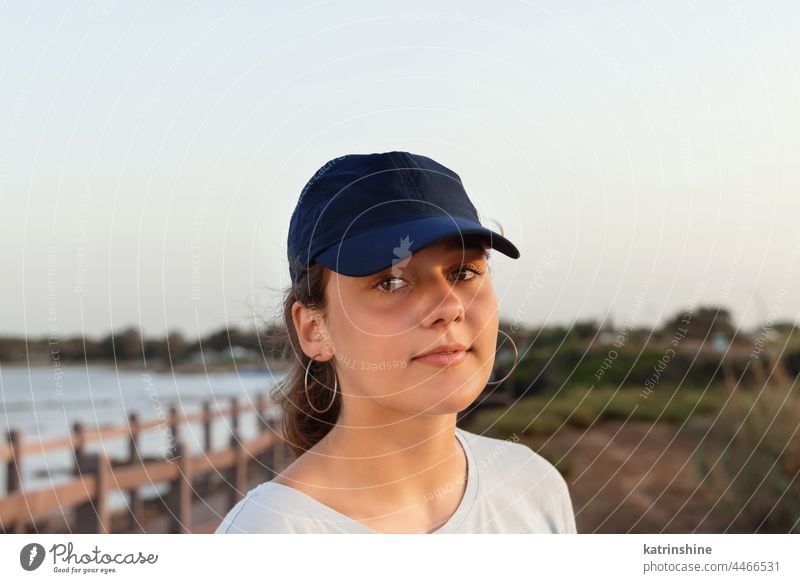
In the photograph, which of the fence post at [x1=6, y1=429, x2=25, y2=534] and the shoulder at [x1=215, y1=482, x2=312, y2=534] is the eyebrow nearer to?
the shoulder at [x1=215, y1=482, x2=312, y2=534]

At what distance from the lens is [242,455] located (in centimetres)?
348

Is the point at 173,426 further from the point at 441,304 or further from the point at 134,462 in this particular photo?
the point at 441,304

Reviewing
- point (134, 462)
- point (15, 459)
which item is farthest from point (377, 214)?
point (134, 462)

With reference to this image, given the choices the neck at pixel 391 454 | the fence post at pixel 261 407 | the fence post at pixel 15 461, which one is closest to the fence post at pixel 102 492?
the fence post at pixel 15 461

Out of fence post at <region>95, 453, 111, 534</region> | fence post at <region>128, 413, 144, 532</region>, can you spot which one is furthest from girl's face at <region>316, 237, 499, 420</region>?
fence post at <region>128, 413, 144, 532</region>

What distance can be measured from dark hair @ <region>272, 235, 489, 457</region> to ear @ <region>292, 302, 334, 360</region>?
0.04ft

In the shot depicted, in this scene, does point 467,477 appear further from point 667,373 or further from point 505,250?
point 667,373

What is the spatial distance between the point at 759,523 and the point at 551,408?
Result: 1.75m

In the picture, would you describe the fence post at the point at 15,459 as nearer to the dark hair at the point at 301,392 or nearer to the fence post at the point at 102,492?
the fence post at the point at 102,492

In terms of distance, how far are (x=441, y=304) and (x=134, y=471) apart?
7.49 feet

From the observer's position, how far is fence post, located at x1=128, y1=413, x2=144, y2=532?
324cm

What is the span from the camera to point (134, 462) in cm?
335

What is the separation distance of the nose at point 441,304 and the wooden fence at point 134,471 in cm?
141

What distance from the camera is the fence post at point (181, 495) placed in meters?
3.05
